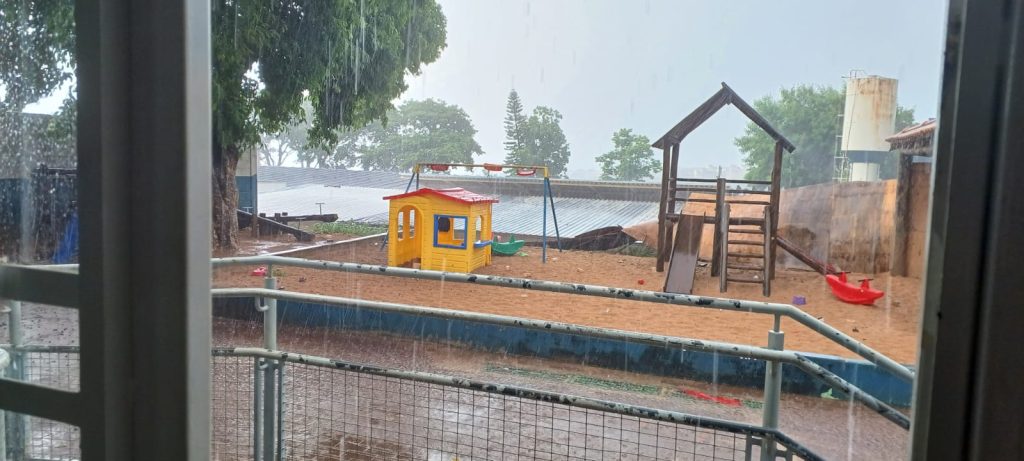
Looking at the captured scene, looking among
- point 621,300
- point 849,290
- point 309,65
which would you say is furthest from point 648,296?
point 309,65

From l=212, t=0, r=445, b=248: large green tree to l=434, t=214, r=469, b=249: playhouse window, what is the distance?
3.45ft

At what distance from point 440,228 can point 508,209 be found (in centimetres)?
118

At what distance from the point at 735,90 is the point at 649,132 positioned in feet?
2.52

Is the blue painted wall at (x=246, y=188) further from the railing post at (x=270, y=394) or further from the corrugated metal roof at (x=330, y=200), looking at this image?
the railing post at (x=270, y=394)

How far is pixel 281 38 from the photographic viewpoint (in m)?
4.04

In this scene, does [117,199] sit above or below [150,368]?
above

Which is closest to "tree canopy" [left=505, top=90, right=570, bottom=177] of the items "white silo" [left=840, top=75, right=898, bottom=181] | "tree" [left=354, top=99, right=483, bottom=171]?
"tree" [left=354, top=99, right=483, bottom=171]

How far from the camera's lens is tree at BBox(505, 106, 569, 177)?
17.2ft

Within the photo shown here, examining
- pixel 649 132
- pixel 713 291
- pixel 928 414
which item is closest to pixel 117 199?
pixel 928 414

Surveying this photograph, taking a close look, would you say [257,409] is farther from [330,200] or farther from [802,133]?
[330,200]

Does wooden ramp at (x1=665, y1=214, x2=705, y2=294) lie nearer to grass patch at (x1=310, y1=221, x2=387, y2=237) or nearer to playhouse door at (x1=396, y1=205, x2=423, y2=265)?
playhouse door at (x1=396, y1=205, x2=423, y2=265)

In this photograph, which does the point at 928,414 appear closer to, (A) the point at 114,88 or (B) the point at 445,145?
(A) the point at 114,88

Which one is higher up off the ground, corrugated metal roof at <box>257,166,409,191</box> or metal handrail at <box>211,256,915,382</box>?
corrugated metal roof at <box>257,166,409,191</box>

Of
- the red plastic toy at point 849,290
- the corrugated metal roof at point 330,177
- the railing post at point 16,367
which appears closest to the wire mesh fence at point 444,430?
the railing post at point 16,367
